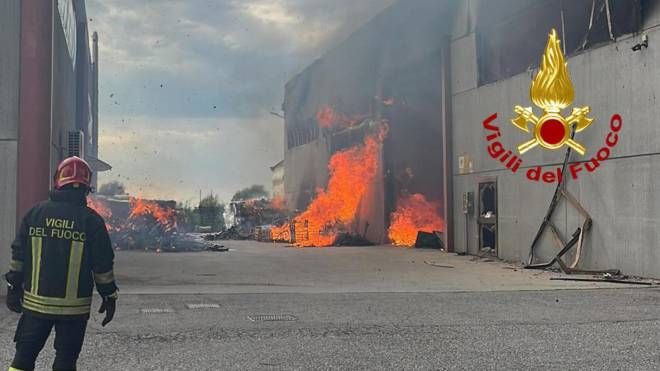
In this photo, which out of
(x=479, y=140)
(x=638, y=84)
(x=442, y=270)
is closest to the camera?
(x=638, y=84)

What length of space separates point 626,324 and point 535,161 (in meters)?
8.47

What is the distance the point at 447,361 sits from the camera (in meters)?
5.91

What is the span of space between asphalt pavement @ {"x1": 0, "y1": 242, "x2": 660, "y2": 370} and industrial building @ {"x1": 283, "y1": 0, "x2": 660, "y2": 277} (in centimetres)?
235

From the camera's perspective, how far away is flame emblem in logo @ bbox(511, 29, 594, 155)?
1438 centimetres

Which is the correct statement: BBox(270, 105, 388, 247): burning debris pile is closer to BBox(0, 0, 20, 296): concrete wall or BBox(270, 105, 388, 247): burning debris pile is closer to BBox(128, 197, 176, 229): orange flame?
BBox(128, 197, 176, 229): orange flame

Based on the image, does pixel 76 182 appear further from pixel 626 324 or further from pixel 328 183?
pixel 328 183

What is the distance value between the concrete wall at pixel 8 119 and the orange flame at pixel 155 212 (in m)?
14.7

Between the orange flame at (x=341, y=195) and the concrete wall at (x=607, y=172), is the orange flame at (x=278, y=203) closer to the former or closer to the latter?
the orange flame at (x=341, y=195)

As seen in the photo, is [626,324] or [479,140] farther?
[479,140]

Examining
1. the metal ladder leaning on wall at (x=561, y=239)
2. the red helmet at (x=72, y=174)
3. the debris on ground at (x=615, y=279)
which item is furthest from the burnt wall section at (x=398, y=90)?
the red helmet at (x=72, y=174)

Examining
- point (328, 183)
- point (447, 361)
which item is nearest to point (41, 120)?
point (447, 361)

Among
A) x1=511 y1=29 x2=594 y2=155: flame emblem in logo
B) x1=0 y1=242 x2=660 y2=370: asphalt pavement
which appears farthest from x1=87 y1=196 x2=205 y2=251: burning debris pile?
x1=511 y1=29 x2=594 y2=155: flame emblem in logo

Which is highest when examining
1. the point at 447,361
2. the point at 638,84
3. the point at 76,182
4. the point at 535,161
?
the point at 638,84

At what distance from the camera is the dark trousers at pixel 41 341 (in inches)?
156
